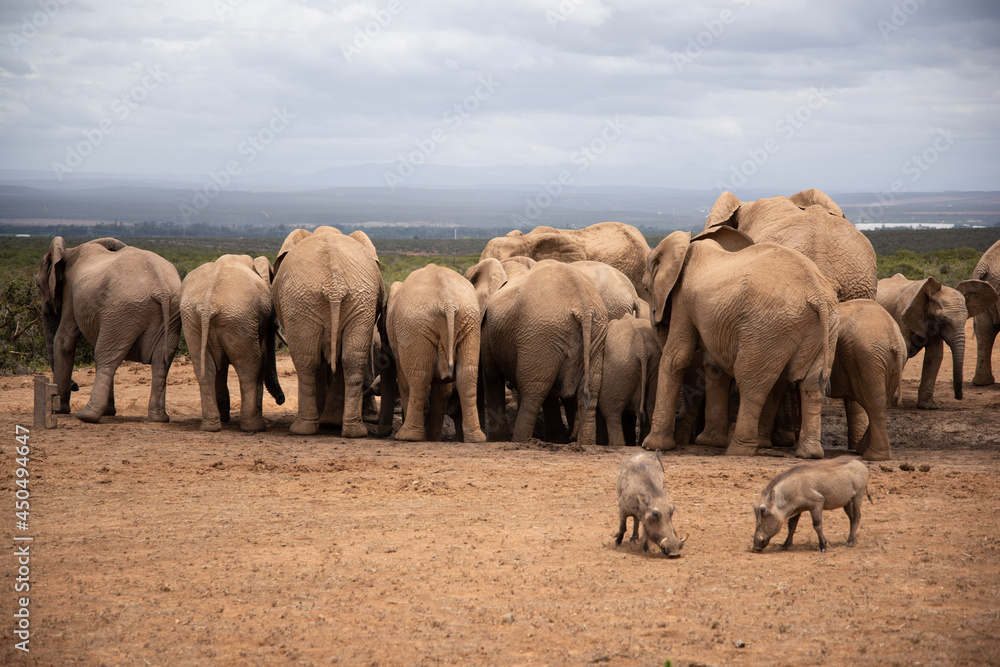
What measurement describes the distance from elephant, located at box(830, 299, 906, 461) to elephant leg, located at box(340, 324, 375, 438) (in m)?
5.46

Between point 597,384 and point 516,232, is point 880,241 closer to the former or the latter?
point 516,232

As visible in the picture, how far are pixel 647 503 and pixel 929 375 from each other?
352 inches

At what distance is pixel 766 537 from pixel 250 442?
21.5 ft

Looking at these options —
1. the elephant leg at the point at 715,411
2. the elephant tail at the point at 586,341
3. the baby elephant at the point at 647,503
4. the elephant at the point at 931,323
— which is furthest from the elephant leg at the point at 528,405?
the elephant at the point at 931,323

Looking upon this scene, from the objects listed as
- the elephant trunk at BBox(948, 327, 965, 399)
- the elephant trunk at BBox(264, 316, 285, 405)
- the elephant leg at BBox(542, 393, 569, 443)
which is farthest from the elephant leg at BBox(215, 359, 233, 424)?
the elephant trunk at BBox(948, 327, 965, 399)

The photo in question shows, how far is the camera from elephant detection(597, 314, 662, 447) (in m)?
11.6

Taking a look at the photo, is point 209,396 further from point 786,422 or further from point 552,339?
point 786,422

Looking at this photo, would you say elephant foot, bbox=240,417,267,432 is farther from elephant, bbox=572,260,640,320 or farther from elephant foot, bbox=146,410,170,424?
elephant, bbox=572,260,640,320

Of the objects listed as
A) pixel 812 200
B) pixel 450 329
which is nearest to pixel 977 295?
pixel 812 200

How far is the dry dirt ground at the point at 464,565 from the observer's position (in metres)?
4.98

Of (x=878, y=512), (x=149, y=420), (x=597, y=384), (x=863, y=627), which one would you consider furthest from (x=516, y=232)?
(x=863, y=627)

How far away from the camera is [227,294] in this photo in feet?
37.3

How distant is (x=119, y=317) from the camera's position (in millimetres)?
11953

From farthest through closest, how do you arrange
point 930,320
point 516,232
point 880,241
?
1. point 880,241
2. point 516,232
3. point 930,320
